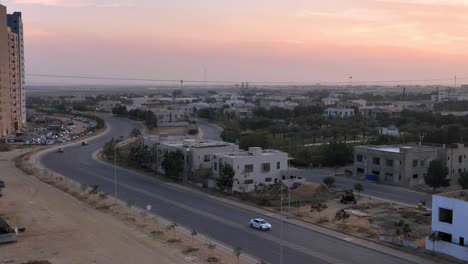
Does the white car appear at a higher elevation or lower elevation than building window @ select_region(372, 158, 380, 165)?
lower

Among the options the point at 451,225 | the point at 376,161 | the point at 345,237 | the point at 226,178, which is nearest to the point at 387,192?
the point at 376,161

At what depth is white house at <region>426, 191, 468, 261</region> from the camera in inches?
551

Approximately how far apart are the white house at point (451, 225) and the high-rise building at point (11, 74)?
43.8 m

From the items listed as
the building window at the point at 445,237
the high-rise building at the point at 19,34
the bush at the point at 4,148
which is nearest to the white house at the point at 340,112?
the high-rise building at the point at 19,34

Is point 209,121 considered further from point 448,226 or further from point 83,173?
point 448,226

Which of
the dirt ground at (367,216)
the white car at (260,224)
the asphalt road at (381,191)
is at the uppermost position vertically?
the white car at (260,224)

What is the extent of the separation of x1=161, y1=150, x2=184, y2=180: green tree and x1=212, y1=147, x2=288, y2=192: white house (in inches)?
76.6

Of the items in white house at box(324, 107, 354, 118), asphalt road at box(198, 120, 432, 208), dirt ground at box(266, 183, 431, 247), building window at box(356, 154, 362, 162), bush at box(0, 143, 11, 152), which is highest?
white house at box(324, 107, 354, 118)

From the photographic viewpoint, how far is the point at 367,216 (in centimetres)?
1900

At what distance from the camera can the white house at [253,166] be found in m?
23.8

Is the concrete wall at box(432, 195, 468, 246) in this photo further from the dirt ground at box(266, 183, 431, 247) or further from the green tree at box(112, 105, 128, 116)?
the green tree at box(112, 105, 128, 116)

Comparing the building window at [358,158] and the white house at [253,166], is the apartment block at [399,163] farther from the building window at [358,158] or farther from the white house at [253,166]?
the white house at [253,166]

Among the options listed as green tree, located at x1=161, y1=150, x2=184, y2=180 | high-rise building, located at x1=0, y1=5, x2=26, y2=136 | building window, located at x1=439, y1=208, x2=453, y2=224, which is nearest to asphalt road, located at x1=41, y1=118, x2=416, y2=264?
green tree, located at x1=161, y1=150, x2=184, y2=180

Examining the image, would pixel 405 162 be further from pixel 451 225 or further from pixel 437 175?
pixel 451 225
